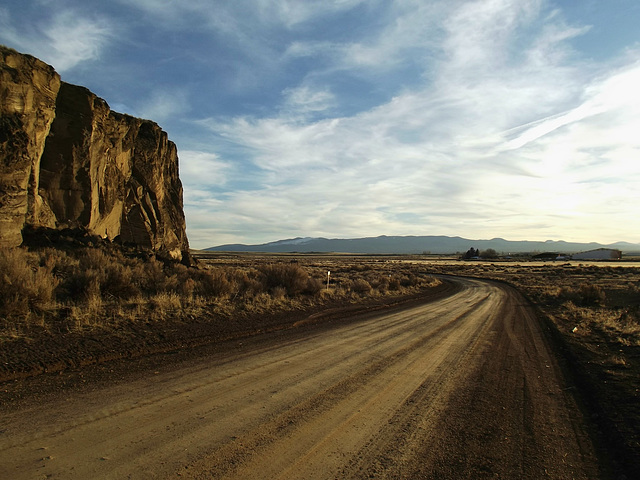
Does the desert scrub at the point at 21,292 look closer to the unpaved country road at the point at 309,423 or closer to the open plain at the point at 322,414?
the open plain at the point at 322,414

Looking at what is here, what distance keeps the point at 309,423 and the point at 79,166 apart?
66.2 ft

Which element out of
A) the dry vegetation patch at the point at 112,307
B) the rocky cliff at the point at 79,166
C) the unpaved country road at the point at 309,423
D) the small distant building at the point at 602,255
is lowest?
the unpaved country road at the point at 309,423

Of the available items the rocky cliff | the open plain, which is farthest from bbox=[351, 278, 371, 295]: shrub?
the open plain

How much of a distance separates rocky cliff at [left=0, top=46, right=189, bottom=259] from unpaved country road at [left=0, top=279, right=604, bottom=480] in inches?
490

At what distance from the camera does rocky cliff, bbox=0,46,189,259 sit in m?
14.4

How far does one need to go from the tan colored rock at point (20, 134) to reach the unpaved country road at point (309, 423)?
12.1 m

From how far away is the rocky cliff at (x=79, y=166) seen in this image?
1444cm

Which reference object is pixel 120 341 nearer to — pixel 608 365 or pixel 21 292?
pixel 21 292

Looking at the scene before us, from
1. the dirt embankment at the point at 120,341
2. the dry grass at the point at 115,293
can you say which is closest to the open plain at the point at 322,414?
the dirt embankment at the point at 120,341

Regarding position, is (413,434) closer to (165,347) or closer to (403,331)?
(165,347)

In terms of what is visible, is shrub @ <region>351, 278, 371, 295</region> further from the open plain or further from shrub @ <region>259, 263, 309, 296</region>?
the open plain

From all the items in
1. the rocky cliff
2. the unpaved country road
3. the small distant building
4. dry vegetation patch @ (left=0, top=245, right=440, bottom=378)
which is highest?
the rocky cliff

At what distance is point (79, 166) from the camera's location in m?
19.0

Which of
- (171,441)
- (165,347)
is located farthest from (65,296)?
(171,441)
